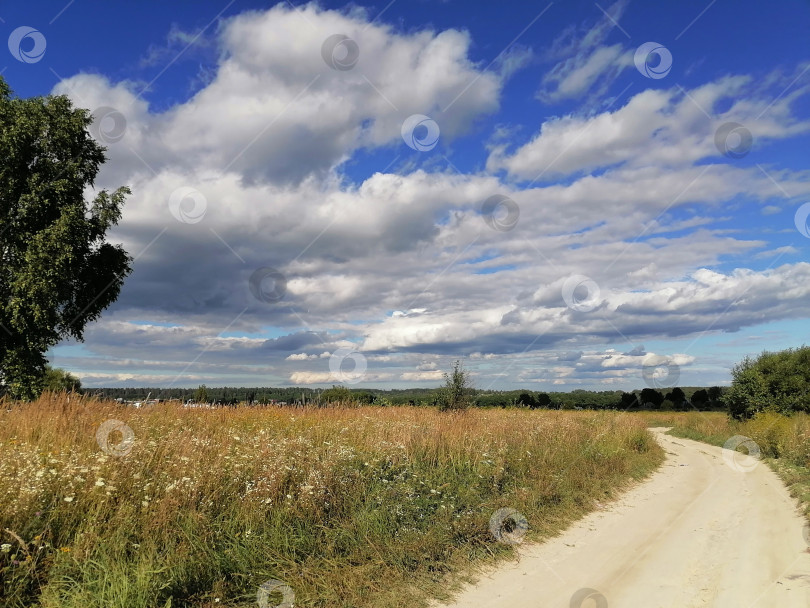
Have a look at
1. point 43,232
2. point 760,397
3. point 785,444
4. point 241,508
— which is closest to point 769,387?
point 760,397

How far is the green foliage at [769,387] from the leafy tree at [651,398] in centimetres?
3013

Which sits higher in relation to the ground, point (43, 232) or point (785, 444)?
point (43, 232)

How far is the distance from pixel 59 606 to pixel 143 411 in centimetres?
571

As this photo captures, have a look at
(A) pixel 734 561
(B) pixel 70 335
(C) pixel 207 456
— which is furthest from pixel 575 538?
(B) pixel 70 335

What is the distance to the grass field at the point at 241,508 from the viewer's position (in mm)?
4590

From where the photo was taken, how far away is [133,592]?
421cm

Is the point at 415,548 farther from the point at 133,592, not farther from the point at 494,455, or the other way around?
the point at 494,455

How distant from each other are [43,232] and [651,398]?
2792 inches

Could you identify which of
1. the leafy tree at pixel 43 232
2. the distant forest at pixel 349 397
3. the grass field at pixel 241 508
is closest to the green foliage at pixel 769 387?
the distant forest at pixel 349 397

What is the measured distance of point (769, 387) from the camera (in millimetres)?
35531

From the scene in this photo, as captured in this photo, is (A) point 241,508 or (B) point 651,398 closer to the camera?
(A) point 241,508

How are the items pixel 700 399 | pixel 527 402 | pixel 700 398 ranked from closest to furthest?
pixel 527 402 < pixel 700 399 < pixel 700 398

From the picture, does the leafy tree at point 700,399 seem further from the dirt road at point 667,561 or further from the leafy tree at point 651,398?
the dirt road at point 667,561

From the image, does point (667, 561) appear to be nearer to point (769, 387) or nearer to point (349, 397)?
point (349, 397)
